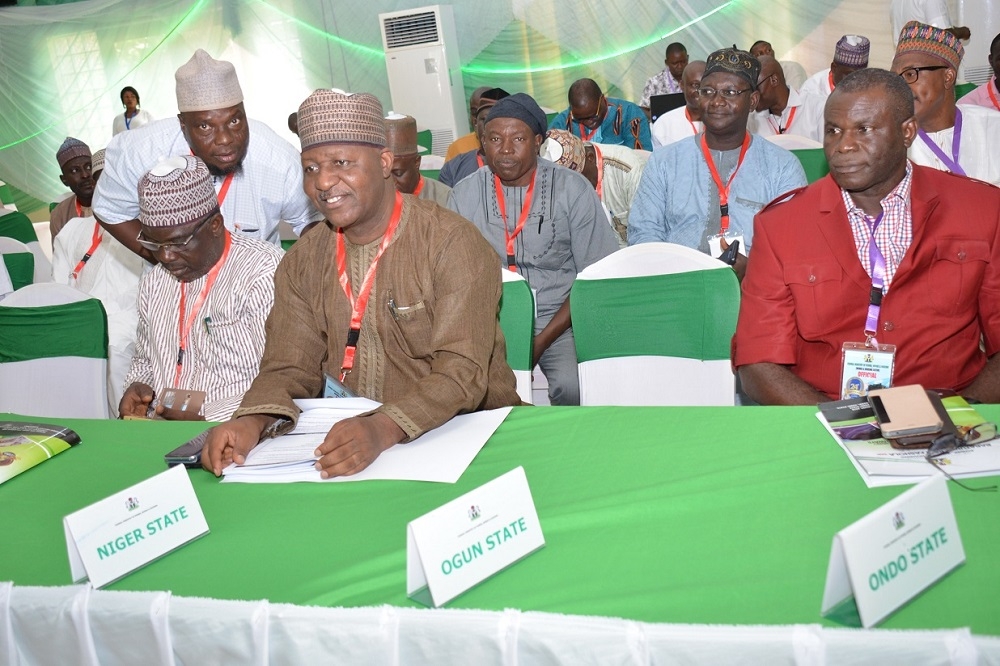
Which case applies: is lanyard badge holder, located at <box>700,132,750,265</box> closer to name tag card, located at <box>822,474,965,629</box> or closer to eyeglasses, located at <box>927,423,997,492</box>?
eyeglasses, located at <box>927,423,997,492</box>

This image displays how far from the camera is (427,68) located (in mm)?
10836

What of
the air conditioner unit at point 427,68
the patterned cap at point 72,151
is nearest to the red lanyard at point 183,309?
the patterned cap at point 72,151

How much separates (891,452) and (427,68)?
32.3 ft

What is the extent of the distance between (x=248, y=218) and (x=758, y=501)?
2.65 m

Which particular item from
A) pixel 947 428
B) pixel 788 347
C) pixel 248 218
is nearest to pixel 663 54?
pixel 248 218

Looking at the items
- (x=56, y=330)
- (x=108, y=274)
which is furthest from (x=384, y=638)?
(x=108, y=274)

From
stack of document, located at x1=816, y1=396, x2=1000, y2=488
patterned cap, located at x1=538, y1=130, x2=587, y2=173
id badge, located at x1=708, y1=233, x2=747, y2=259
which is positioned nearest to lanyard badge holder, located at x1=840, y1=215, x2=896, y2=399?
stack of document, located at x1=816, y1=396, x2=1000, y2=488

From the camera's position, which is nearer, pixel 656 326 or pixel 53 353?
pixel 656 326

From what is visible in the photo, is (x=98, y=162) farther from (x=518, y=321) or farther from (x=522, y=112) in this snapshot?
(x=518, y=321)

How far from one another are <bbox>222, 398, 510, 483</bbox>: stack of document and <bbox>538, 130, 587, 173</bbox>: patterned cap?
2.92m

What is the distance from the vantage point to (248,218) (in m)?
3.70

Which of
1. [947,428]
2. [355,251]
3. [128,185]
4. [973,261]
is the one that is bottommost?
[947,428]

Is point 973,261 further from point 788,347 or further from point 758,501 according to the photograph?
point 758,501

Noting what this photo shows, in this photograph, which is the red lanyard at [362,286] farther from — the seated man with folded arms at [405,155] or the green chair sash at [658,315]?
the seated man with folded arms at [405,155]
